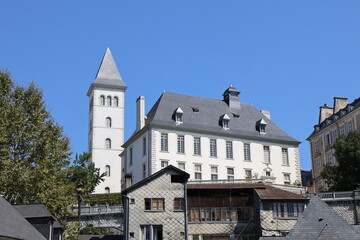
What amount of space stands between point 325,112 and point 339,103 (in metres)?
4.69

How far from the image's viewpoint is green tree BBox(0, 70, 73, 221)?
40.4 m

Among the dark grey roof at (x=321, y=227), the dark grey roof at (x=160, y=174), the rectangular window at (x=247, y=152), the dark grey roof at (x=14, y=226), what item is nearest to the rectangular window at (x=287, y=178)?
the rectangular window at (x=247, y=152)

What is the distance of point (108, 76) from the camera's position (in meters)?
98.8

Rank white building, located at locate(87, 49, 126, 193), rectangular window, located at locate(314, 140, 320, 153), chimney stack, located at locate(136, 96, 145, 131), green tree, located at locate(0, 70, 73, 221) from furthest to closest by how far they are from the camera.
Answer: white building, located at locate(87, 49, 126, 193) < rectangular window, located at locate(314, 140, 320, 153) < chimney stack, located at locate(136, 96, 145, 131) < green tree, located at locate(0, 70, 73, 221)

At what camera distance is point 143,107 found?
211 feet

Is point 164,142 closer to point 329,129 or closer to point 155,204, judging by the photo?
point 155,204

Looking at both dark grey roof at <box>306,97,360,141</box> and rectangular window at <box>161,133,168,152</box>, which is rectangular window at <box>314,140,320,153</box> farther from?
rectangular window at <box>161,133,168,152</box>

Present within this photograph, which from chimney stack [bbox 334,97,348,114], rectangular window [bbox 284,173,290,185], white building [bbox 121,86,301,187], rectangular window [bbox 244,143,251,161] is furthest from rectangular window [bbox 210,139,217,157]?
chimney stack [bbox 334,97,348,114]

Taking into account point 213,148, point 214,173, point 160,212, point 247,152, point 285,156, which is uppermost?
point 213,148

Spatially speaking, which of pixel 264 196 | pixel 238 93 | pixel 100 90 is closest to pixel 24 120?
pixel 264 196

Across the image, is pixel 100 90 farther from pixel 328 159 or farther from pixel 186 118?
pixel 328 159

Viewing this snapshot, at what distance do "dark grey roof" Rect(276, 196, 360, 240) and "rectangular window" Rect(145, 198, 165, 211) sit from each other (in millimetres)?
12148

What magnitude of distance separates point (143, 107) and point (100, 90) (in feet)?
108

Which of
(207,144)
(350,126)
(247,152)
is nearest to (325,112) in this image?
(350,126)
